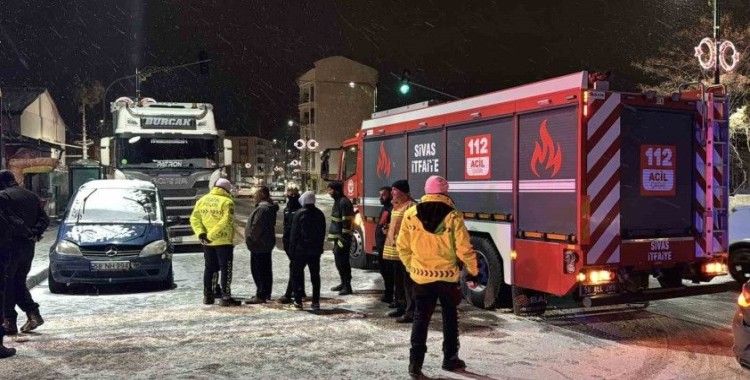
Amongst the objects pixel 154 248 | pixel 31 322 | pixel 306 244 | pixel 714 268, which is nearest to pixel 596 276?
pixel 714 268

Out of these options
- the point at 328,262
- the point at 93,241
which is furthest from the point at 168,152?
the point at 93,241

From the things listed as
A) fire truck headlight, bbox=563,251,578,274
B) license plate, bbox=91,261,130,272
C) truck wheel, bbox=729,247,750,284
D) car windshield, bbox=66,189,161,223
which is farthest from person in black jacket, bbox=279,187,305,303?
truck wheel, bbox=729,247,750,284

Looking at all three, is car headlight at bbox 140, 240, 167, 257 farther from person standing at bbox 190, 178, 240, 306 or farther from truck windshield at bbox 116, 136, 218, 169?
truck windshield at bbox 116, 136, 218, 169

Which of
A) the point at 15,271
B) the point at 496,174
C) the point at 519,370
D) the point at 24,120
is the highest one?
the point at 24,120

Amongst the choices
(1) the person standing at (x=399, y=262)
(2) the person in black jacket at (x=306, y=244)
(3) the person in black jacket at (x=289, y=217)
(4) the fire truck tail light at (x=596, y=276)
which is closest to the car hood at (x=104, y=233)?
(3) the person in black jacket at (x=289, y=217)

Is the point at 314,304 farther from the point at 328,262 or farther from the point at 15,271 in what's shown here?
the point at 328,262

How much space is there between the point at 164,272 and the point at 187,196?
5.98m

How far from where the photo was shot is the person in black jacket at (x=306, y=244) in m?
8.73

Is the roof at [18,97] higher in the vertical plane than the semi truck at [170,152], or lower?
higher

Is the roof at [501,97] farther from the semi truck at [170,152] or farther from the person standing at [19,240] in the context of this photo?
the semi truck at [170,152]

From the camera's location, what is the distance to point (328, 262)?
1380 cm

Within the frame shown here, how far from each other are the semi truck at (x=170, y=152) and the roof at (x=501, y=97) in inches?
258

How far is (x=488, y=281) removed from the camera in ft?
28.1

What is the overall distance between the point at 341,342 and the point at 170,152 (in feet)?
34.6
